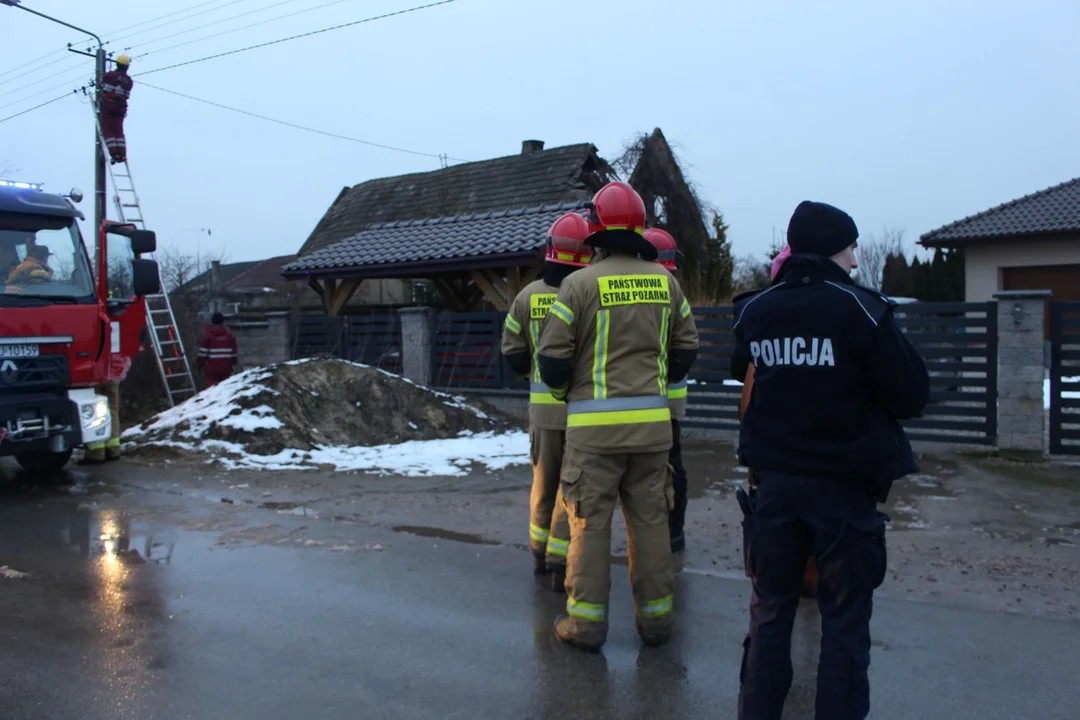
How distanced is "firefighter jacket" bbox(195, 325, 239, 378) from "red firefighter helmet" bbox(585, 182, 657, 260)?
11220 millimetres

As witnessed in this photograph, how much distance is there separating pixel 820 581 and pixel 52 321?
288 inches

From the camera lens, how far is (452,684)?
3857mm

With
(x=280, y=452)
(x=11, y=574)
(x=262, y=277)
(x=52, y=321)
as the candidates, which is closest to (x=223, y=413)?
(x=280, y=452)

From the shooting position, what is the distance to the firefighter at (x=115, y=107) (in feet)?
52.7

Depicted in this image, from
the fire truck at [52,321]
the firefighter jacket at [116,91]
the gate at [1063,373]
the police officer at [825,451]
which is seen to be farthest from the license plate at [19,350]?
the firefighter jacket at [116,91]

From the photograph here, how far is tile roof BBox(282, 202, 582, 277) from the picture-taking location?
14.3m

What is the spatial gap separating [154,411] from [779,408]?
13279 mm

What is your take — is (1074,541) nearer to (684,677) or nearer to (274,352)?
(684,677)

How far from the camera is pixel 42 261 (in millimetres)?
8227

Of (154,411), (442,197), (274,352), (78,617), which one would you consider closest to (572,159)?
(442,197)

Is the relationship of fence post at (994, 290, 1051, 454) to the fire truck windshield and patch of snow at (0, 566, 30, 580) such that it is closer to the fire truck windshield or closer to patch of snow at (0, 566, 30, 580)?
patch of snow at (0, 566, 30, 580)

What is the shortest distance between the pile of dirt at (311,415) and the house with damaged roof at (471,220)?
334 cm

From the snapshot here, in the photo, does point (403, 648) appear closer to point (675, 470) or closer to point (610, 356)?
point (610, 356)

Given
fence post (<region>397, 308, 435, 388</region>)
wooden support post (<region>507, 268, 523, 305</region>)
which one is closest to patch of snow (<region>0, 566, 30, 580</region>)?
fence post (<region>397, 308, 435, 388</region>)
